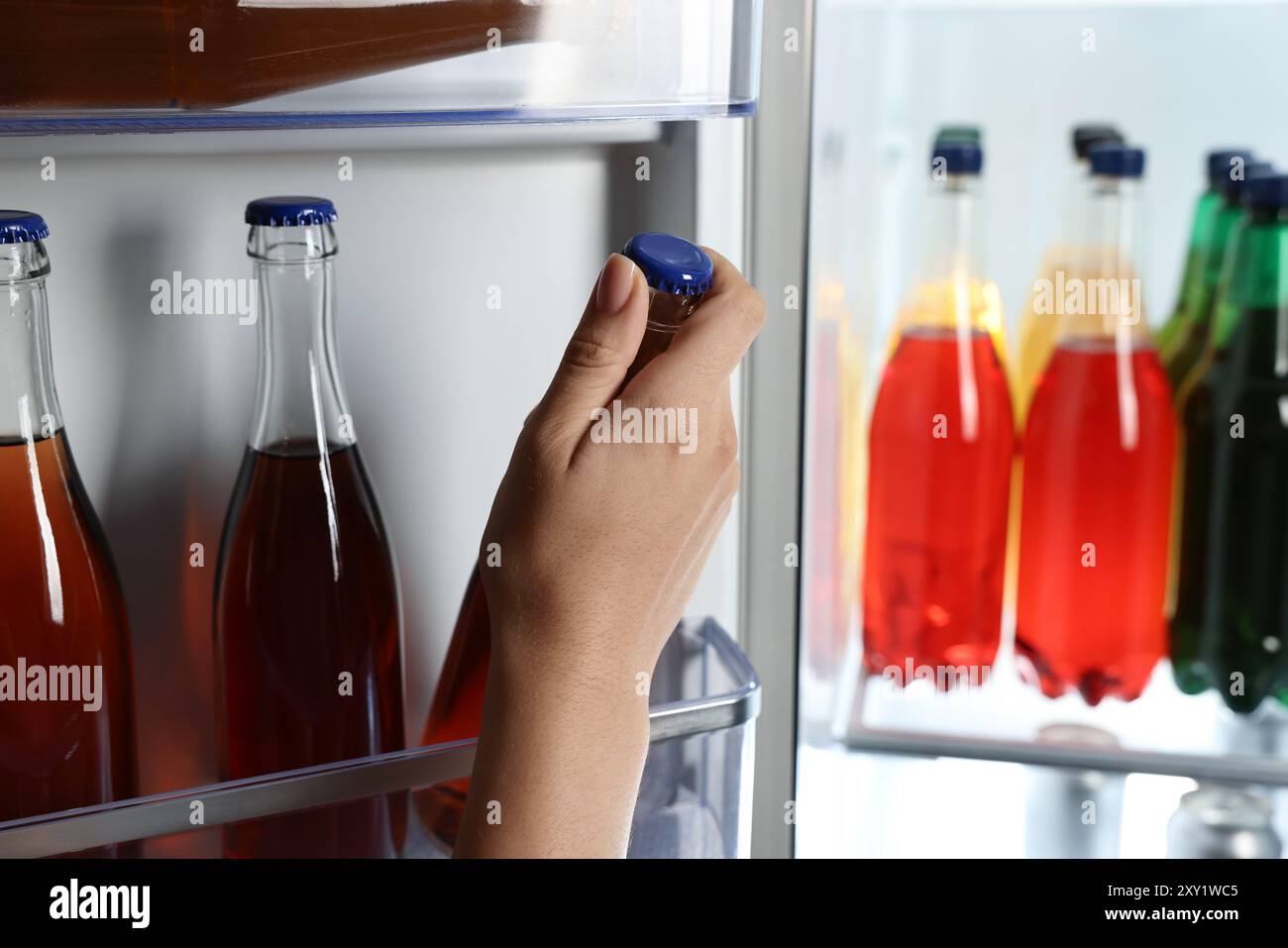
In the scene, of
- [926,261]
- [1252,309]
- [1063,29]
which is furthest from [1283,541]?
[1063,29]

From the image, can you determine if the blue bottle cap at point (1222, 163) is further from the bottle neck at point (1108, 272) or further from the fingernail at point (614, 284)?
the fingernail at point (614, 284)

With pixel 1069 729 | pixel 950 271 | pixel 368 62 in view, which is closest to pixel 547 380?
pixel 368 62

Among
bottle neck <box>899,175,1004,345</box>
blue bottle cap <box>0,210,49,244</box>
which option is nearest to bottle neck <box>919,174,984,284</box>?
bottle neck <box>899,175,1004,345</box>

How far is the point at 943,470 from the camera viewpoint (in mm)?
857

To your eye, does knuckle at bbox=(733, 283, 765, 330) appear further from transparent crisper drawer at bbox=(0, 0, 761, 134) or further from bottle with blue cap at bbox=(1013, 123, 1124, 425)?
bottle with blue cap at bbox=(1013, 123, 1124, 425)

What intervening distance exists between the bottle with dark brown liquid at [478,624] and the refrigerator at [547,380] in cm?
2

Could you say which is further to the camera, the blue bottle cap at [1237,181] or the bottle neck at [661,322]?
the blue bottle cap at [1237,181]

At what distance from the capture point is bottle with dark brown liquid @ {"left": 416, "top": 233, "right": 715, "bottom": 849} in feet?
1.74

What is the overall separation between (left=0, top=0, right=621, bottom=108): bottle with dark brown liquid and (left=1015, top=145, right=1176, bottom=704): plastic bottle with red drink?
1.67 feet

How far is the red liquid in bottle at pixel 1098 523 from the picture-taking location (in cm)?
83

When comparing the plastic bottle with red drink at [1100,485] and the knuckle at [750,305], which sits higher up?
the knuckle at [750,305]

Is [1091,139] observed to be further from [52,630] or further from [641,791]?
[52,630]

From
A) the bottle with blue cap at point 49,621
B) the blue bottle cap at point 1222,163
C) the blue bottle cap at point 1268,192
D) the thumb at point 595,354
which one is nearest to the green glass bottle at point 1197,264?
the blue bottle cap at point 1222,163

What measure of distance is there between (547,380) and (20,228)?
29 centimetres
